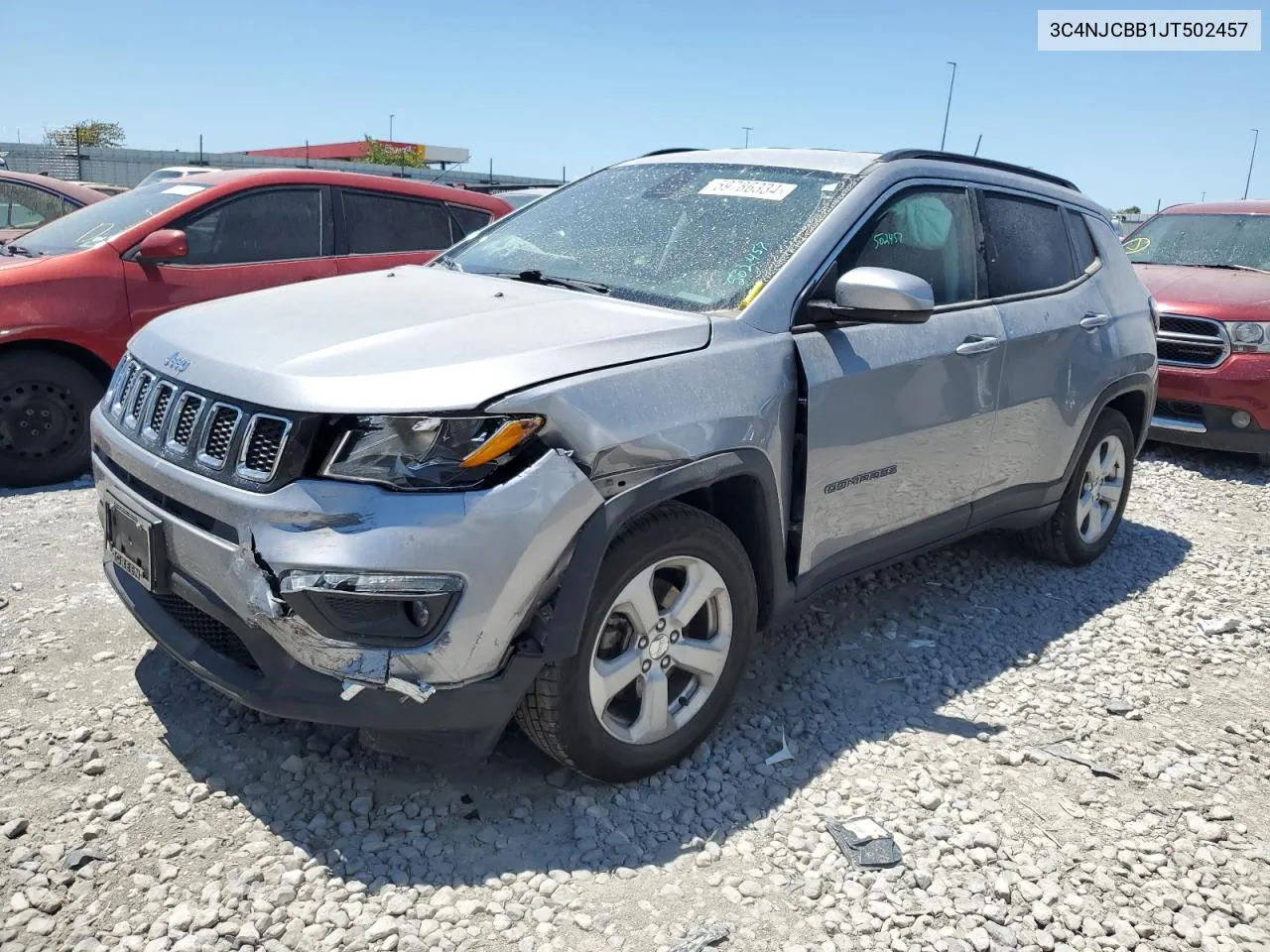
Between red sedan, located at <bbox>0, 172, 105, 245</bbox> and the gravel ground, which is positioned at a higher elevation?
red sedan, located at <bbox>0, 172, 105, 245</bbox>

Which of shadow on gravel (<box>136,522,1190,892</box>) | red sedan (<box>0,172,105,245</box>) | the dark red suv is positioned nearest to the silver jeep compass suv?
shadow on gravel (<box>136,522,1190,892</box>)

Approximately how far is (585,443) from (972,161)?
2471 mm

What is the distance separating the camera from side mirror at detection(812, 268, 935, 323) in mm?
3129

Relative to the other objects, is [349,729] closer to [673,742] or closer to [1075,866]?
[673,742]

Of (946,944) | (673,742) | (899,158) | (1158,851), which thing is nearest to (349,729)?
(673,742)

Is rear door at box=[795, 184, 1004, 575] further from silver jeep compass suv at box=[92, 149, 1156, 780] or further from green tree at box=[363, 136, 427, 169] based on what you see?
green tree at box=[363, 136, 427, 169]

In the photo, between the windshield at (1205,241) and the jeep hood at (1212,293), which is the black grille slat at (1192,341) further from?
the windshield at (1205,241)

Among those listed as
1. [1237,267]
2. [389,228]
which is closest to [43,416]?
[389,228]

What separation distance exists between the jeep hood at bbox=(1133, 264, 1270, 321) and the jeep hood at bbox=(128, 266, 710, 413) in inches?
211

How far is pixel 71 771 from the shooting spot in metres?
2.91

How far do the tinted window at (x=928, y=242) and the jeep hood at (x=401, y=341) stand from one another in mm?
813

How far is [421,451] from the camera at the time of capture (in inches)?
97.8

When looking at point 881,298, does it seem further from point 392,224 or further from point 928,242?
point 392,224

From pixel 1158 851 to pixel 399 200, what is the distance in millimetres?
5729
